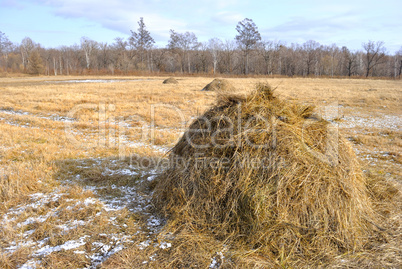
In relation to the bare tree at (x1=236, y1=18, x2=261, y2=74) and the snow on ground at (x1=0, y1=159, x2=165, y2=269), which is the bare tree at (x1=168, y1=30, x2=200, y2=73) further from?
the snow on ground at (x1=0, y1=159, x2=165, y2=269)

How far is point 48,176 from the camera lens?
5234 millimetres

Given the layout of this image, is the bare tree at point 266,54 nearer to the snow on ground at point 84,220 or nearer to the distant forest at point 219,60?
the distant forest at point 219,60

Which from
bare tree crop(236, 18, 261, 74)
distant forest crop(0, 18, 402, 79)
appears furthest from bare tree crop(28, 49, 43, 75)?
bare tree crop(236, 18, 261, 74)

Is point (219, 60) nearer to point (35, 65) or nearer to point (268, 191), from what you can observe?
point (35, 65)

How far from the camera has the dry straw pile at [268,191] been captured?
3.21m

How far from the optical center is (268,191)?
338 centimetres

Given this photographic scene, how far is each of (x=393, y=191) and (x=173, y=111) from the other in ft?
35.0

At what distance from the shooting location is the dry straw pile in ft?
10.5

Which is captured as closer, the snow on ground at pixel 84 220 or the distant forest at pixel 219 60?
the snow on ground at pixel 84 220

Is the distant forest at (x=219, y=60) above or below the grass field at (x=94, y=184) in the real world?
above

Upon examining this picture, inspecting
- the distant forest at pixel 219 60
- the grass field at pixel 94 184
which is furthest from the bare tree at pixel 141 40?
the grass field at pixel 94 184

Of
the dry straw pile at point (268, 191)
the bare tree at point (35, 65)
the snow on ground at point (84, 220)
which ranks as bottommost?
the snow on ground at point (84, 220)

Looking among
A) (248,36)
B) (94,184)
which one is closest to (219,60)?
(248,36)

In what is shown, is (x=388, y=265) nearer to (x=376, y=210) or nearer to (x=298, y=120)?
(x=376, y=210)
